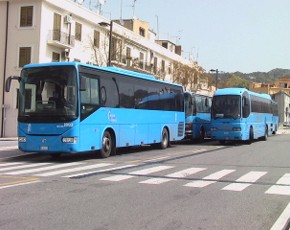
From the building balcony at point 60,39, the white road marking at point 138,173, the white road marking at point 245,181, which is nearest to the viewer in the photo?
the white road marking at point 245,181

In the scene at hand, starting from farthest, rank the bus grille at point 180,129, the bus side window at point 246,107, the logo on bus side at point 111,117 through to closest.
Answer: the bus side window at point 246,107, the bus grille at point 180,129, the logo on bus side at point 111,117

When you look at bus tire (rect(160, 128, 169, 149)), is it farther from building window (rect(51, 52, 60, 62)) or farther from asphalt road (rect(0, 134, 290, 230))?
building window (rect(51, 52, 60, 62))

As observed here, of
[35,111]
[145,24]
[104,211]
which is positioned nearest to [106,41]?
[145,24]

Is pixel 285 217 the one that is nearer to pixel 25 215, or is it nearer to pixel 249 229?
pixel 249 229

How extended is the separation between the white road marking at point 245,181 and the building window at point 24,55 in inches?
1144

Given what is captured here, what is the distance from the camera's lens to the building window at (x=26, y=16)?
1531 inches

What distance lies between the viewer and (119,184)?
1082cm

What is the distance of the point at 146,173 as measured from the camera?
42.5ft

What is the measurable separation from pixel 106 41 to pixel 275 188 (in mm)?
38193

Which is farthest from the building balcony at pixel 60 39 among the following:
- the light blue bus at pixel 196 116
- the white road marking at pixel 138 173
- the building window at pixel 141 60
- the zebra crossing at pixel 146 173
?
the white road marking at pixel 138 173

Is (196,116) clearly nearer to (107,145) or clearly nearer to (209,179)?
(107,145)

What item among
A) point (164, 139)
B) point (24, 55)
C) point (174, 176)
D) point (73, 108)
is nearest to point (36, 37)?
point (24, 55)

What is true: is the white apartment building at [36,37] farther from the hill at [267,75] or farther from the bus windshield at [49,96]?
the hill at [267,75]

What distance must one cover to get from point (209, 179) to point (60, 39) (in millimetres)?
30185
